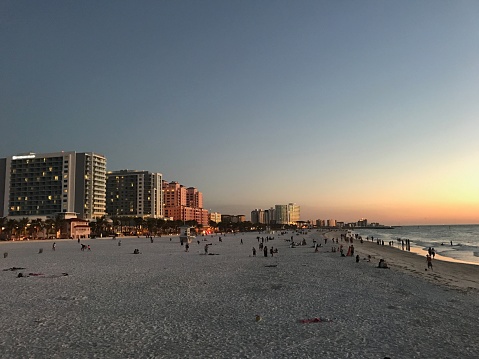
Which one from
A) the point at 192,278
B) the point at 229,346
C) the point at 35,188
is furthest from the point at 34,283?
the point at 35,188

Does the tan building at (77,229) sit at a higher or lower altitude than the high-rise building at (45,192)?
lower

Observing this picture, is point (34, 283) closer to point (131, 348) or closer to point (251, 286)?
point (251, 286)

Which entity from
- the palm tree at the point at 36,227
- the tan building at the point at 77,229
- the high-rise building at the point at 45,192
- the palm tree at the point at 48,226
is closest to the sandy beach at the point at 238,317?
the palm tree at the point at 36,227

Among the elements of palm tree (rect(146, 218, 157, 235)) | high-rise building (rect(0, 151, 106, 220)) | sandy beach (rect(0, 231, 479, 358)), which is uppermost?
high-rise building (rect(0, 151, 106, 220))

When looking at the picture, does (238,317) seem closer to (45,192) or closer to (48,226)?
(48,226)

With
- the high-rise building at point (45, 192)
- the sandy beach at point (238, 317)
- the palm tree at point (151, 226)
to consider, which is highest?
the high-rise building at point (45, 192)

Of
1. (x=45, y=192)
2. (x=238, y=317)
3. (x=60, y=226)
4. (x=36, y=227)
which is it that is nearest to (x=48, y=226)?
(x=36, y=227)

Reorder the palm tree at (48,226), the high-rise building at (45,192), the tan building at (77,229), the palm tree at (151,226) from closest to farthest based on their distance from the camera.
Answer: the palm tree at (48,226)
the tan building at (77,229)
the palm tree at (151,226)
the high-rise building at (45,192)

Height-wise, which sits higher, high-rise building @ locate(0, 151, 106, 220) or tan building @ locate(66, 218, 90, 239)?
high-rise building @ locate(0, 151, 106, 220)

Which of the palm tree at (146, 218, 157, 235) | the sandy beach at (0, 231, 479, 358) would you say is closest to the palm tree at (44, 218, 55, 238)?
the palm tree at (146, 218, 157, 235)

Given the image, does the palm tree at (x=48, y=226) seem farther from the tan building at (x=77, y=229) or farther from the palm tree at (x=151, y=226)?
the palm tree at (x=151, y=226)

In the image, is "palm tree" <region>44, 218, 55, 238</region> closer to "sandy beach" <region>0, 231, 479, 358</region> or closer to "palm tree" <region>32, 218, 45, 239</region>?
"palm tree" <region>32, 218, 45, 239</region>

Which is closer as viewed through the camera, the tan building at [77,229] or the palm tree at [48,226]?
the palm tree at [48,226]

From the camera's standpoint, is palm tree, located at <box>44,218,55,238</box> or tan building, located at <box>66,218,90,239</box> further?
tan building, located at <box>66,218,90,239</box>
